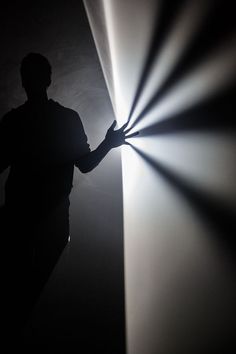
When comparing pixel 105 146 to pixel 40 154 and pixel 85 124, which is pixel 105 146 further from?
pixel 85 124

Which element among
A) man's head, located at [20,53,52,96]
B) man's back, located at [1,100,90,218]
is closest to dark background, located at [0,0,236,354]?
man's back, located at [1,100,90,218]

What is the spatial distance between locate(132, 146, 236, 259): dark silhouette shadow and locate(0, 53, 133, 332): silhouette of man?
35 centimetres

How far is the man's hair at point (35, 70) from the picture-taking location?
114 cm

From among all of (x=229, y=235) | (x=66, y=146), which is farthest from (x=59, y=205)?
(x=229, y=235)

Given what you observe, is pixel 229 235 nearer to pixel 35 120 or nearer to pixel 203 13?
pixel 203 13

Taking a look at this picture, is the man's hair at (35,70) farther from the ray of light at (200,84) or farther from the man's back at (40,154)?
the ray of light at (200,84)

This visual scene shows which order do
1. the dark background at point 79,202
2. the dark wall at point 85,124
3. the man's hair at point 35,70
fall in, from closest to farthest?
1. the man's hair at point 35,70
2. the dark background at point 79,202
3. the dark wall at point 85,124

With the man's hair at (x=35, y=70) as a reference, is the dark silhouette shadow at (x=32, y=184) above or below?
below

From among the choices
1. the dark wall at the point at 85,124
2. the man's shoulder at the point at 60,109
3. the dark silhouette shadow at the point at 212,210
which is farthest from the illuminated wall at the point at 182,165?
the dark wall at the point at 85,124

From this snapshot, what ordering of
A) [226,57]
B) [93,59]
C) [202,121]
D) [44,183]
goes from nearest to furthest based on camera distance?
1. [226,57]
2. [202,121]
3. [44,183]
4. [93,59]

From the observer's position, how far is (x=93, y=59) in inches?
76.9

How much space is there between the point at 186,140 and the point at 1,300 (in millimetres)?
835

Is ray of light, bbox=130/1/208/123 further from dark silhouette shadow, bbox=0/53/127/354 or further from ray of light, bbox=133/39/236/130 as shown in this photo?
dark silhouette shadow, bbox=0/53/127/354

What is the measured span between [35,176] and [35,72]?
0.34 metres
